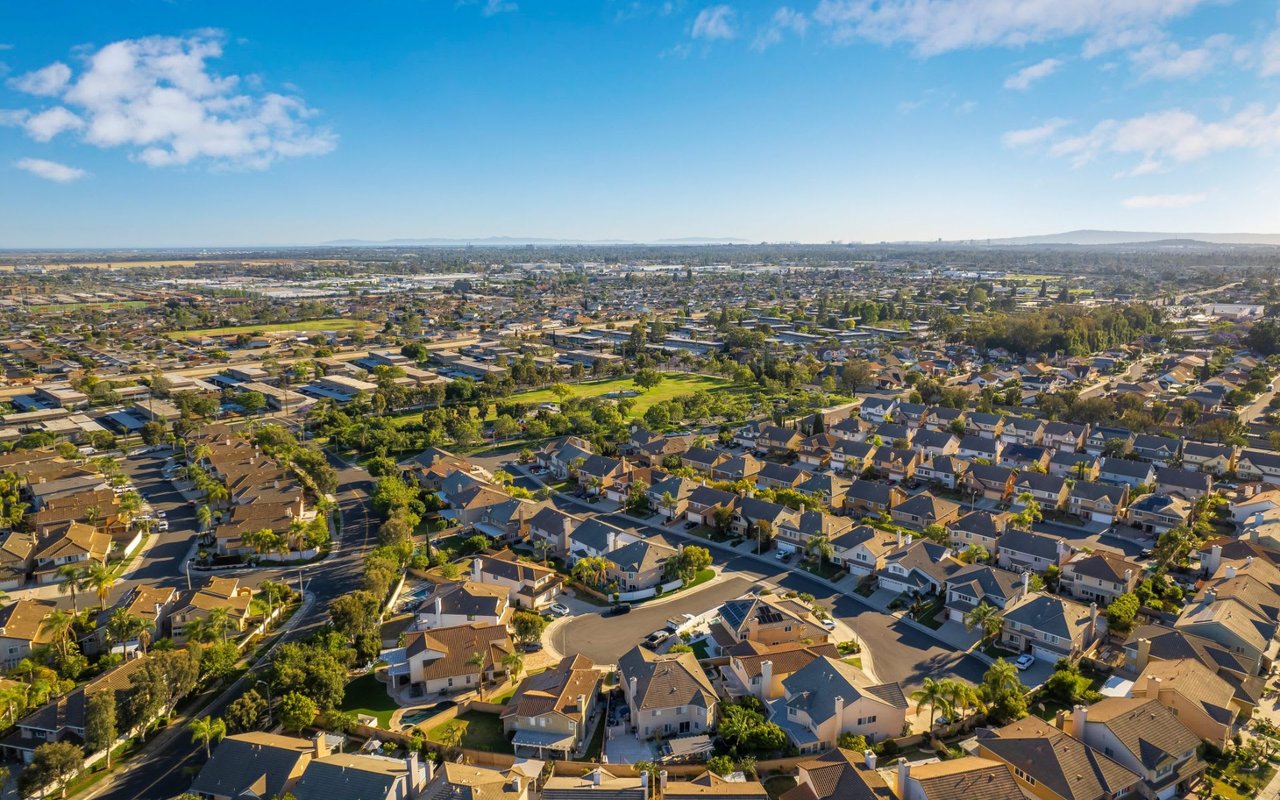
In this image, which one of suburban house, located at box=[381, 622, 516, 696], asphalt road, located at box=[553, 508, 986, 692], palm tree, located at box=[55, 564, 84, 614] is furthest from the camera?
palm tree, located at box=[55, 564, 84, 614]

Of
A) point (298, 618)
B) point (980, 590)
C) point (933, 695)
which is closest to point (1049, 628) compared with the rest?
point (980, 590)

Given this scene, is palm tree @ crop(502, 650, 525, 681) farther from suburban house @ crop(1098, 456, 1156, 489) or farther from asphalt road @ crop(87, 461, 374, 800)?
suburban house @ crop(1098, 456, 1156, 489)

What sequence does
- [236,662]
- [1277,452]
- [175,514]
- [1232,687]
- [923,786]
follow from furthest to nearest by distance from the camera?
[1277,452] → [175,514] → [236,662] → [1232,687] → [923,786]

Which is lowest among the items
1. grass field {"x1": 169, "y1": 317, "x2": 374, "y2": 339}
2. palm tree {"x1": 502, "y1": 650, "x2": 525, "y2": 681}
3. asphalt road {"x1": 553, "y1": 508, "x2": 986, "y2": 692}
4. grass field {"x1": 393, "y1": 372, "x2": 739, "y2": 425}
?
A: asphalt road {"x1": 553, "y1": 508, "x2": 986, "y2": 692}

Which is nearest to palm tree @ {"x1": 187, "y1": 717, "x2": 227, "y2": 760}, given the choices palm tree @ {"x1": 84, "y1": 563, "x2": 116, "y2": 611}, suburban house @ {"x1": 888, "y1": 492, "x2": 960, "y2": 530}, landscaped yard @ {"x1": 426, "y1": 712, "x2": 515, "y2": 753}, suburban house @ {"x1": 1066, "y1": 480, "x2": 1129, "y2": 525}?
landscaped yard @ {"x1": 426, "y1": 712, "x2": 515, "y2": 753}

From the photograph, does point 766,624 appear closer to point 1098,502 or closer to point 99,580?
point 1098,502

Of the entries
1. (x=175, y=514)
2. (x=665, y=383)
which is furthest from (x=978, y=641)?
A: (x=665, y=383)

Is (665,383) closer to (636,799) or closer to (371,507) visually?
(371,507)
